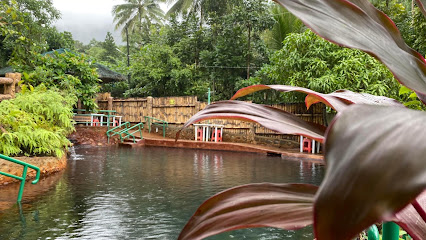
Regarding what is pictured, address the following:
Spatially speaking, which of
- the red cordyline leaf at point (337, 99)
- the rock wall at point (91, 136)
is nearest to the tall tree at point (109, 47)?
the rock wall at point (91, 136)

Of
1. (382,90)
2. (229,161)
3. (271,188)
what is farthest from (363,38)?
(382,90)

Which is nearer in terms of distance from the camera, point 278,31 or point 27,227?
point 27,227

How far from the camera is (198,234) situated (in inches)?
16.5

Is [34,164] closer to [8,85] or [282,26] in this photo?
[8,85]

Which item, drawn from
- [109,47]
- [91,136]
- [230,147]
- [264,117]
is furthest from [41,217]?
[109,47]

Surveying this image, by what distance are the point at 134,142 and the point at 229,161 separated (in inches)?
176

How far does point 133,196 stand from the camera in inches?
179

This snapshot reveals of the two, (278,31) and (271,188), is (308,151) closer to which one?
(278,31)

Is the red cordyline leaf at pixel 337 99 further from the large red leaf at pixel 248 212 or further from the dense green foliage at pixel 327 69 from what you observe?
the dense green foliage at pixel 327 69

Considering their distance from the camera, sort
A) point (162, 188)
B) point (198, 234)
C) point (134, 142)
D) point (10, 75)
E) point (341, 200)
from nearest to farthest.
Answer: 1. point (341, 200)
2. point (198, 234)
3. point (162, 188)
4. point (10, 75)
5. point (134, 142)

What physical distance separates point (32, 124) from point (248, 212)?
6656 mm

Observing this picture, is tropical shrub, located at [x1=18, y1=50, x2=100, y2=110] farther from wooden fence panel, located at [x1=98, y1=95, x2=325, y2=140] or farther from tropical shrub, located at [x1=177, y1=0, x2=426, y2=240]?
tropical shrub, located at [x1=177, y1=0, x2=426, y2=240]

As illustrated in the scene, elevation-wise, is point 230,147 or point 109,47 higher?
point 109,47

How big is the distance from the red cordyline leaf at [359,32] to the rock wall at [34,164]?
541cm
